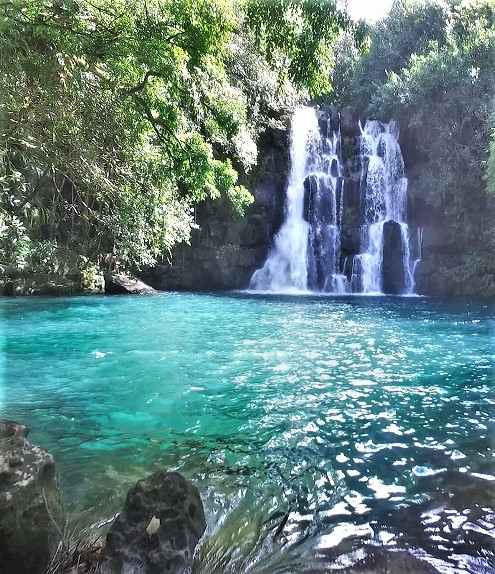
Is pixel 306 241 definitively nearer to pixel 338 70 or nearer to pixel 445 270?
pixel 445 270

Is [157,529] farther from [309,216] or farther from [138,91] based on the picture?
[309,216]

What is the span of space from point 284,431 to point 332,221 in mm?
18583

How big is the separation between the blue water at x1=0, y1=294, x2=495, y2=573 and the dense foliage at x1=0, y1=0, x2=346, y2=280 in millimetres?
2399

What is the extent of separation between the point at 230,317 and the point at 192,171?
713 cm

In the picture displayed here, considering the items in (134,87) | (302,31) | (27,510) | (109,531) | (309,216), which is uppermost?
(309,216)

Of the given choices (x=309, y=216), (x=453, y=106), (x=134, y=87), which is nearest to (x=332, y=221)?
(x=309, y=216)

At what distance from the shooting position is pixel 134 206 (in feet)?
27.6

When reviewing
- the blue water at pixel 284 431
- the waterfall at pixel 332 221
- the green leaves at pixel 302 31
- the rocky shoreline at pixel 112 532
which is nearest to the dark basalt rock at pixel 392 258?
the waterfall at pixel 332 221

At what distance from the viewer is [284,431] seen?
4918 mm

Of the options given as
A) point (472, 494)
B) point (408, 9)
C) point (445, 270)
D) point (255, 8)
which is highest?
point (408, 9)

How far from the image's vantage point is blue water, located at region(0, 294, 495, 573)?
3.15 metres

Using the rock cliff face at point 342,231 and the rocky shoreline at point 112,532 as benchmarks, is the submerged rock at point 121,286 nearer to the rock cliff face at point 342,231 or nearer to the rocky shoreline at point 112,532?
the rock cliff face at point 342,231

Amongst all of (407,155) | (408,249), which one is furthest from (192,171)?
(407,155)

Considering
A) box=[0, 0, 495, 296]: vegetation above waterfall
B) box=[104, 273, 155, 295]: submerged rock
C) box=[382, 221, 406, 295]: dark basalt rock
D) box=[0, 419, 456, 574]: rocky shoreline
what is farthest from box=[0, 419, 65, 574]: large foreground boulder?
box=[382, 221, 406, 295]: dark basalt rock
